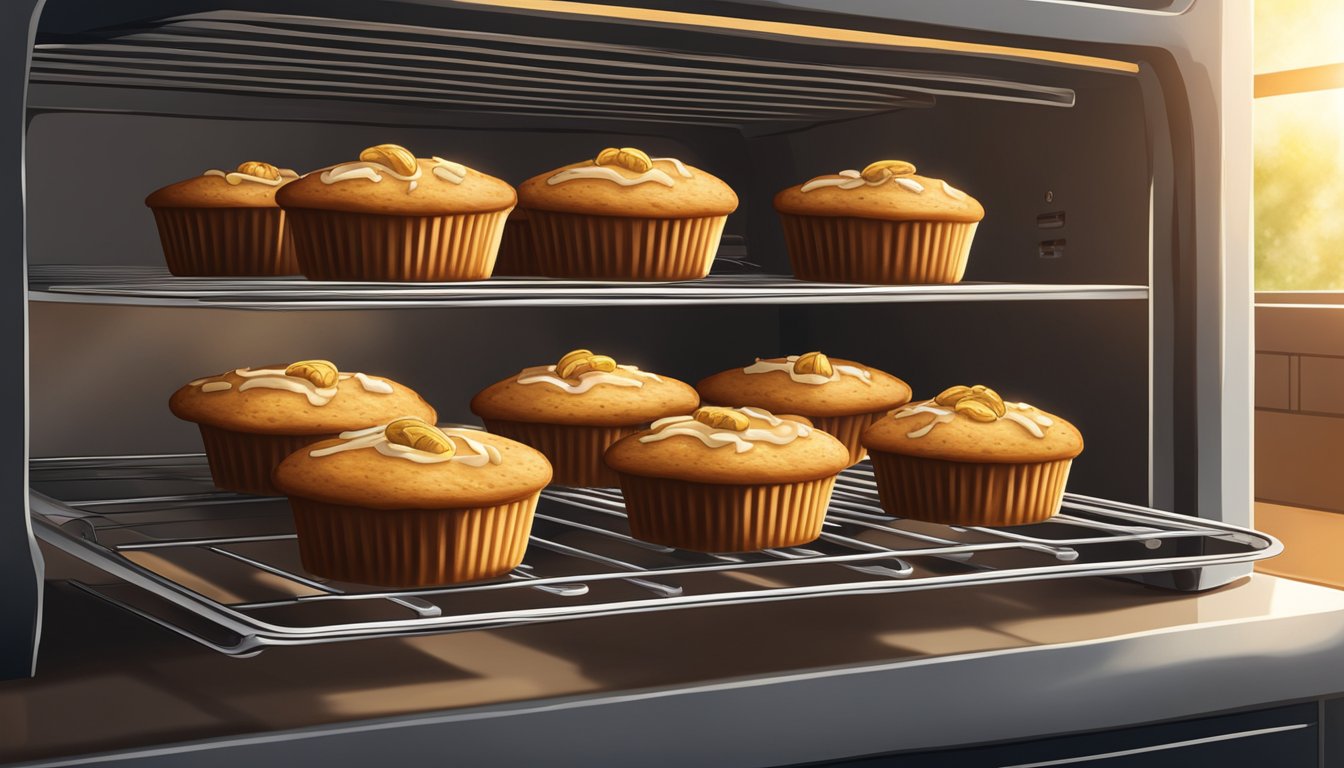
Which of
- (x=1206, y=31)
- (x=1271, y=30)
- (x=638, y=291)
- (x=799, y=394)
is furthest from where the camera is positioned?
(x=1271, y=30)

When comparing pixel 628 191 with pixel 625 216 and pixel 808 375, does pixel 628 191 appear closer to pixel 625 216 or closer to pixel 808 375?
pixel 625 216

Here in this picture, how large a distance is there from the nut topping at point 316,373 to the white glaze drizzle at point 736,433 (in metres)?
0.37

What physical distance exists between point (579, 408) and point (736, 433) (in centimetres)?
30

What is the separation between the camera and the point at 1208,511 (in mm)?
1446

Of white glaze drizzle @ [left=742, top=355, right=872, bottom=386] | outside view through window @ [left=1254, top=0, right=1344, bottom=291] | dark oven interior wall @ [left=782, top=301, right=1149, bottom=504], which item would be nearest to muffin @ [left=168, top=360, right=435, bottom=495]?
white glaze drizzle @ [left=742, top=355, right=872, bottom=386]

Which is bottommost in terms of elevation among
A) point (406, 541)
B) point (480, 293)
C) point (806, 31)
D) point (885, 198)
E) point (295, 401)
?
point (406, 541)

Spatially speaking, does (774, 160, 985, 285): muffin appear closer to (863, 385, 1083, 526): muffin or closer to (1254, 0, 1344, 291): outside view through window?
(863, 385, 1083, 526): muffin

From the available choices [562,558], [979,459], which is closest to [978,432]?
[979,459]

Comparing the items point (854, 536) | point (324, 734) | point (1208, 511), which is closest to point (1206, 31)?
point (1208, 511)

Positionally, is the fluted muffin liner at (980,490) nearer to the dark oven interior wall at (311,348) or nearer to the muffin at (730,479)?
the muffin at (730,479)

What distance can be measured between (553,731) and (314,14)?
24.4 inches

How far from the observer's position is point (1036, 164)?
5.32ft

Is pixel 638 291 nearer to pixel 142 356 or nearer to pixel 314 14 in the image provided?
pixel 314 14

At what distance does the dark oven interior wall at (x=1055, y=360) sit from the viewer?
1.50 m
